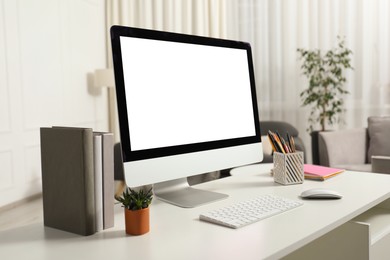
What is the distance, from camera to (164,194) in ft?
4.75

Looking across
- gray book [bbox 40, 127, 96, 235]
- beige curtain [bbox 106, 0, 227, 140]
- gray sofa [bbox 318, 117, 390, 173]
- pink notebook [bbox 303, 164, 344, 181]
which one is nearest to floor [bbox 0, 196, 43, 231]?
beige curtain [bbox 106, 0, 227, 140]

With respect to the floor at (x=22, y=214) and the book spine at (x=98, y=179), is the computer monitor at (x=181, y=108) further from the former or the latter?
the floor at (x=22, y=214)

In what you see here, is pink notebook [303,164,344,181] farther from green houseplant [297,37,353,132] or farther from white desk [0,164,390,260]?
green houseplant [297,37,353,132]

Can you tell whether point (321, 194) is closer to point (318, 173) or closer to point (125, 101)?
point (318, 173)

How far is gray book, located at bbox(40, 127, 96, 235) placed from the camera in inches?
41.7

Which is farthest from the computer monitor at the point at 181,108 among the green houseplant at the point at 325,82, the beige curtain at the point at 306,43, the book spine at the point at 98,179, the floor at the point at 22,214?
the beige curtain at the point at 306,43

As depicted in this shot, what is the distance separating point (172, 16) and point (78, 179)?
477cm

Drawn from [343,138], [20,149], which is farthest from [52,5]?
[343,138]

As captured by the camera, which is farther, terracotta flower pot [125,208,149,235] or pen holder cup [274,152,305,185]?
pen holder cup [274,152,305,185]

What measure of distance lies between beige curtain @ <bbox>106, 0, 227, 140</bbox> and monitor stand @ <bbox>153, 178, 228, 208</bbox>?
3986mm

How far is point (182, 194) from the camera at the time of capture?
4.74 ft

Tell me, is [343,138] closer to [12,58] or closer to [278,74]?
[278,74]

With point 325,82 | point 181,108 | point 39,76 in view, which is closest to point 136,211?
point 181,108

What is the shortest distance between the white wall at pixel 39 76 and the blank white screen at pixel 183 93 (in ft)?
9.65
